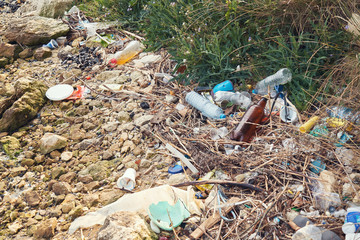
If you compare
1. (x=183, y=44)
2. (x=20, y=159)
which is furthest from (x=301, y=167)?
(x=20, y=159)

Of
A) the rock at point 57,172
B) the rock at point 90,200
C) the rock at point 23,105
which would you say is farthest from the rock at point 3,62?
the rock at point 90,200

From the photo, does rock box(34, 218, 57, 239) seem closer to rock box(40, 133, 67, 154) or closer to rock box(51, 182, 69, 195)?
rock box(51, 182, 69, 195)

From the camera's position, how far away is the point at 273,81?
2928 millimetres

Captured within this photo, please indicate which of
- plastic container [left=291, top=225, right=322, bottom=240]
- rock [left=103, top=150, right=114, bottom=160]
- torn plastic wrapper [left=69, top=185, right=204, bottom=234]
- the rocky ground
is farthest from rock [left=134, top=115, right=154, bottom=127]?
plastic container [left=291, top=225, right=322, bottom=240]

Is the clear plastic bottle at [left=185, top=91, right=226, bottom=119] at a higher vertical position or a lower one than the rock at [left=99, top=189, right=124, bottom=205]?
higher

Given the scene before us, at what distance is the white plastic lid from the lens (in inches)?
145

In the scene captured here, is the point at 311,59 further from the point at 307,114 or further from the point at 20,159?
the point at 20,159

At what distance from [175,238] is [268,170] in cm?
77

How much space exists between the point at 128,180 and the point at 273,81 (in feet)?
4.85

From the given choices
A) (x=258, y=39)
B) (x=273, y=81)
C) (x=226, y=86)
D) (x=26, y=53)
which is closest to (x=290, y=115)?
(x=273, y=81)

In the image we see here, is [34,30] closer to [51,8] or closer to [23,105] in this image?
[51,8]

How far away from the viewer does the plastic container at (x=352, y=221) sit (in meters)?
1.80

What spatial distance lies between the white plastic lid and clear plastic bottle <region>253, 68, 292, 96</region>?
79.5 inches

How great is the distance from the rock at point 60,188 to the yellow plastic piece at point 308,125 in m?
1.84
